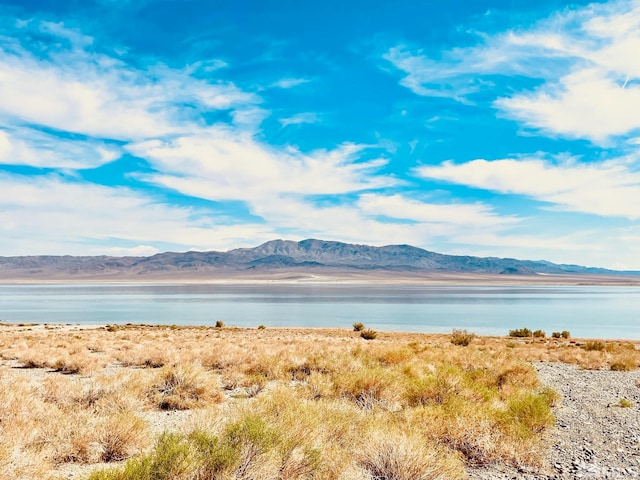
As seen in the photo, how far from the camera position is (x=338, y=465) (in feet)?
19.6

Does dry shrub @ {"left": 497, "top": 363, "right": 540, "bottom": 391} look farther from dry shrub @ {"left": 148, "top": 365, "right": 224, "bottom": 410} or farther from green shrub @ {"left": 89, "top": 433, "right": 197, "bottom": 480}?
green shrub @ {"left": 89, "top": 433, "right": 197, "bottom": 480}

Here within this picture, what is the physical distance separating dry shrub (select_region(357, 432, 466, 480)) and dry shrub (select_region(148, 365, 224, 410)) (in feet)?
15.5

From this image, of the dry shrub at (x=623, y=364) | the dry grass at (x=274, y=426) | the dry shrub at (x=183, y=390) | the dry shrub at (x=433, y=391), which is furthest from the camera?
the dry shrub at (x=623, y=364)

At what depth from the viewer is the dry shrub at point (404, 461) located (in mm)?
5793

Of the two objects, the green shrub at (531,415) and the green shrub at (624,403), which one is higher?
the green shrub at (531,415)

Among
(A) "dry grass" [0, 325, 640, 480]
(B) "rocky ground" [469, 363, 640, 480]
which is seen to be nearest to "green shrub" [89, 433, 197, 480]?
(A) "dry grass" [0, 325, 640, 480]

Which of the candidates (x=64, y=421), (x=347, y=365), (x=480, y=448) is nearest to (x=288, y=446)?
(x=480, y=448)

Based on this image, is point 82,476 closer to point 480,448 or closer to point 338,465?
point 338,465

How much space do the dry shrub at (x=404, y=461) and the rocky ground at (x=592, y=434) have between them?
68 centimetres

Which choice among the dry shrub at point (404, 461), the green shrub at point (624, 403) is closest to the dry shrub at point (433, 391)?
the dry shrub at point (404, 461)

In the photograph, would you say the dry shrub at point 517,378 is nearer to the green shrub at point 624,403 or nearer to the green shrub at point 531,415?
the green shrub at point 624,403

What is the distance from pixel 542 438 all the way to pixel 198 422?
5672mm

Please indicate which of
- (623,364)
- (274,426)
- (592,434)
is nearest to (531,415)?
(592,434)

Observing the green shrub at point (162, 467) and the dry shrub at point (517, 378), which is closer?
the green shrub at point (162, 467)
